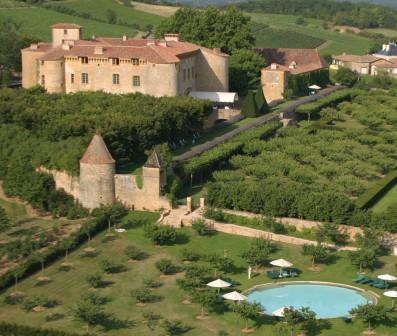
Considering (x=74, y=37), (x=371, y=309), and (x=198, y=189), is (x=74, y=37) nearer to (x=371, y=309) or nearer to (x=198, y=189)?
(x=198, y=189)

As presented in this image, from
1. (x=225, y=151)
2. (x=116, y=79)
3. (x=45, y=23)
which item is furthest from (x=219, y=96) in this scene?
(x=45, y=23)

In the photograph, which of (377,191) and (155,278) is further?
(377,191)

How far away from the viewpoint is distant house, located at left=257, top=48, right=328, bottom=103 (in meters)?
83.7

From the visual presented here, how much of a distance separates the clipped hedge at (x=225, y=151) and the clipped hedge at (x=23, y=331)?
20.3 m

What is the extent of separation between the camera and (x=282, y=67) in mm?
85250

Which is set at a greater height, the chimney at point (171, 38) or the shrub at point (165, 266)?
the chimney at point (171, 38)

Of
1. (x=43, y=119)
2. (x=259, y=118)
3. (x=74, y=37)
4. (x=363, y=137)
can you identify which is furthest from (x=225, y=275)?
(x=74, y=37)

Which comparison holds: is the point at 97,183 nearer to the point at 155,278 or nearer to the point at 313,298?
the point at 155,278

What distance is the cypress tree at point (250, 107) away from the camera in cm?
7400

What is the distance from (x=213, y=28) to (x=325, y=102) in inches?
499

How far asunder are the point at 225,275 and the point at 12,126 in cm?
2151

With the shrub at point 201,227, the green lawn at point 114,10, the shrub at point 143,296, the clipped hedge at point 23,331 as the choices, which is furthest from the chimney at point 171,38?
the clipped hedge at point 23,331

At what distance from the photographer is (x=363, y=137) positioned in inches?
2618

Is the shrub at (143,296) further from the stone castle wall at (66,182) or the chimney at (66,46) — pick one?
the chimney at (66,46)
